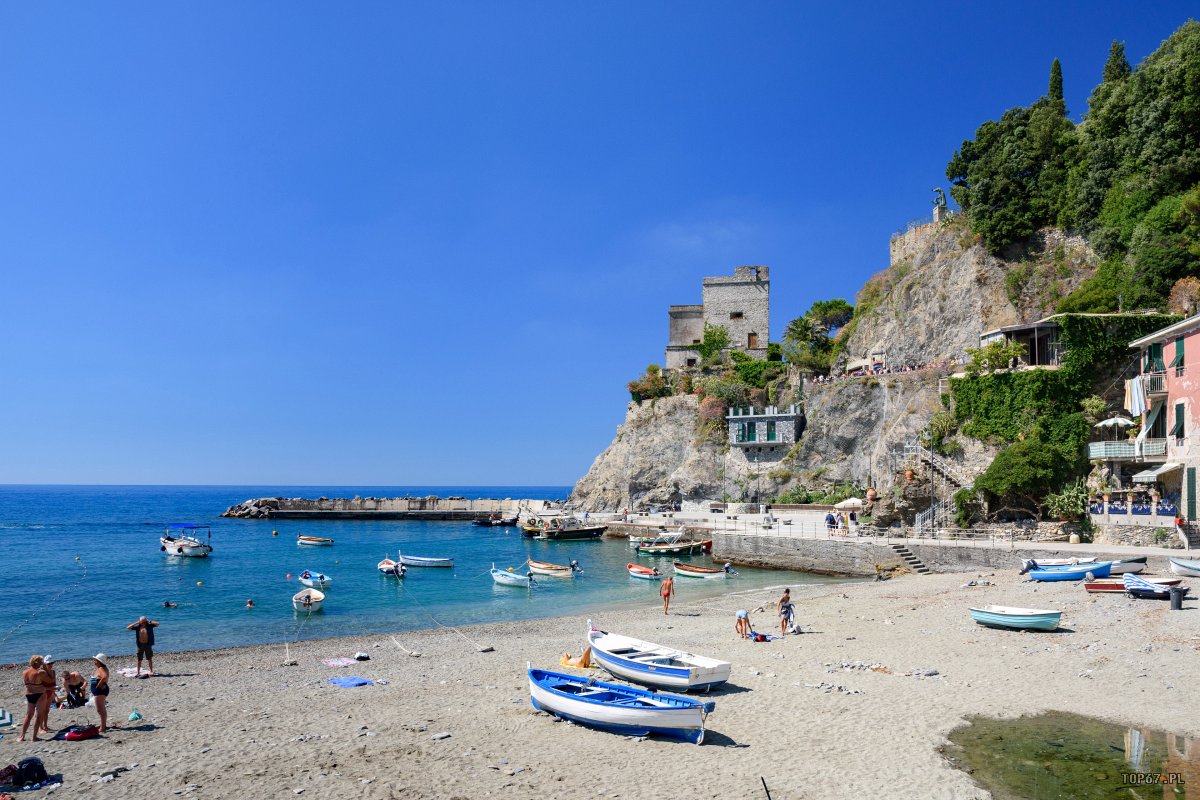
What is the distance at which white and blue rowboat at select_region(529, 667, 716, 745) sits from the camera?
11492mm

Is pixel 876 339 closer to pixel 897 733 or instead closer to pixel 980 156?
pixel 980 156

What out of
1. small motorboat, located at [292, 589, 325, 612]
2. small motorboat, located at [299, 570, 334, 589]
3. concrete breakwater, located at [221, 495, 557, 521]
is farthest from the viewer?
concrete breakwater, located at [221, 495, 557, 521]

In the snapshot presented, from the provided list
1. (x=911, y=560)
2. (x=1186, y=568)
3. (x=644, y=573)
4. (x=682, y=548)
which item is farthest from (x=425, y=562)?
(x=1186, y=568)

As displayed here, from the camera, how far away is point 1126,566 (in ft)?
77.4

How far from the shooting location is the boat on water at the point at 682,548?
42781 millimetres

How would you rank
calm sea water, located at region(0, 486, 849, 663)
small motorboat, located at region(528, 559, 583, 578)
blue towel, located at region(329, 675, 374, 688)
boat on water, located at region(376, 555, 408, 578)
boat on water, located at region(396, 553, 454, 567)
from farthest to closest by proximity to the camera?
boat on water, located at region(396, 553, 454, 567) < boat on water, located at region(376, 555, 408, 578) < small motorboat, located at region(528, 559, 583, 578) < calm sea water, located at region(0, 486, 849, 663) < blue towel, located at region(329, 675, 374, 688)

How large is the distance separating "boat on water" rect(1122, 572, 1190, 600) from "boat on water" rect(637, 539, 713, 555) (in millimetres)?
23380

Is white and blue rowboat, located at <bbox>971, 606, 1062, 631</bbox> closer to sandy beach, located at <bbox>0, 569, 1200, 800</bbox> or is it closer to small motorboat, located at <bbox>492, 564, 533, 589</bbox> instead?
sandy beach, located at <bbox>0, 569, 1200, 800</bbox>

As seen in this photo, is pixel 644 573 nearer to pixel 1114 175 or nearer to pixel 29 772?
pixel 29 772

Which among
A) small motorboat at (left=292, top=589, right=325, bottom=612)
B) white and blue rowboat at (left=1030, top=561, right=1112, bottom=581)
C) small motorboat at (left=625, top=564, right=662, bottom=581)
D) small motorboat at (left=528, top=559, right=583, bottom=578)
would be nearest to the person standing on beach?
small motorboat at (left=292, top=589, right=325, bottom=612)

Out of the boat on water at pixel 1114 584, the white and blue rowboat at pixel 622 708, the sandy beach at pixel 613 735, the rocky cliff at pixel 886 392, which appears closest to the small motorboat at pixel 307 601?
the sandy beach at pixel 613 735

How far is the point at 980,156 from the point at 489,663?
158ft

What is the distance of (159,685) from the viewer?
54.8 ft

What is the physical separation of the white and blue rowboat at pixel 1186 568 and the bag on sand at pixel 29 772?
28823mm
